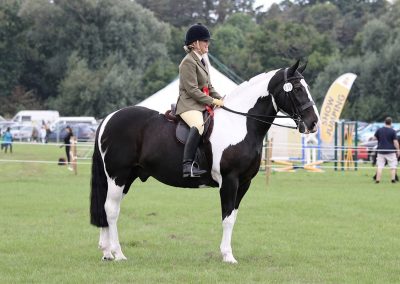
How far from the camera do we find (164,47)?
274 feet

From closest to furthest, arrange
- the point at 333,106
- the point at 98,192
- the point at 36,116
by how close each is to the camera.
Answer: the point at 98,192 → the point at 333,106 → the point at 36,116

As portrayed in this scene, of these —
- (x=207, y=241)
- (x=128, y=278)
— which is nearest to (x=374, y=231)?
(x=207, y=241)

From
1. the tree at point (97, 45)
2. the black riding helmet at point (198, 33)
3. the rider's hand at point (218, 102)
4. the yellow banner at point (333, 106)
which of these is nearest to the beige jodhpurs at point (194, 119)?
the rider's hand at point (218, 102)

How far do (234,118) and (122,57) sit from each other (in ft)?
232

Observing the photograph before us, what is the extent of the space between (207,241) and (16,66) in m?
78.6

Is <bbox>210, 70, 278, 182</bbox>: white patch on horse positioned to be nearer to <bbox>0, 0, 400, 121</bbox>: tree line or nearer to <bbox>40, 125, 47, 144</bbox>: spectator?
<bbox>40, 125, 47, 144</bbox>: spectator

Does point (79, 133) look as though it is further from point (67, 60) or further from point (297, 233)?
point (297, 233)

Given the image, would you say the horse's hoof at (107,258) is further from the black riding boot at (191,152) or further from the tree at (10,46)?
the tree at (10,46)

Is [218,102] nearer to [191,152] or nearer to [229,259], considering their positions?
[191,152]

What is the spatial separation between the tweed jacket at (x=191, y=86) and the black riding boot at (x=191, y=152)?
357mm

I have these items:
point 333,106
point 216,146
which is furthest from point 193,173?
point 333,106

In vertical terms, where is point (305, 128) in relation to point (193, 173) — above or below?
above

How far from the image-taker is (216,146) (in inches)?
380

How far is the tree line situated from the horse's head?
5872 centimetres
